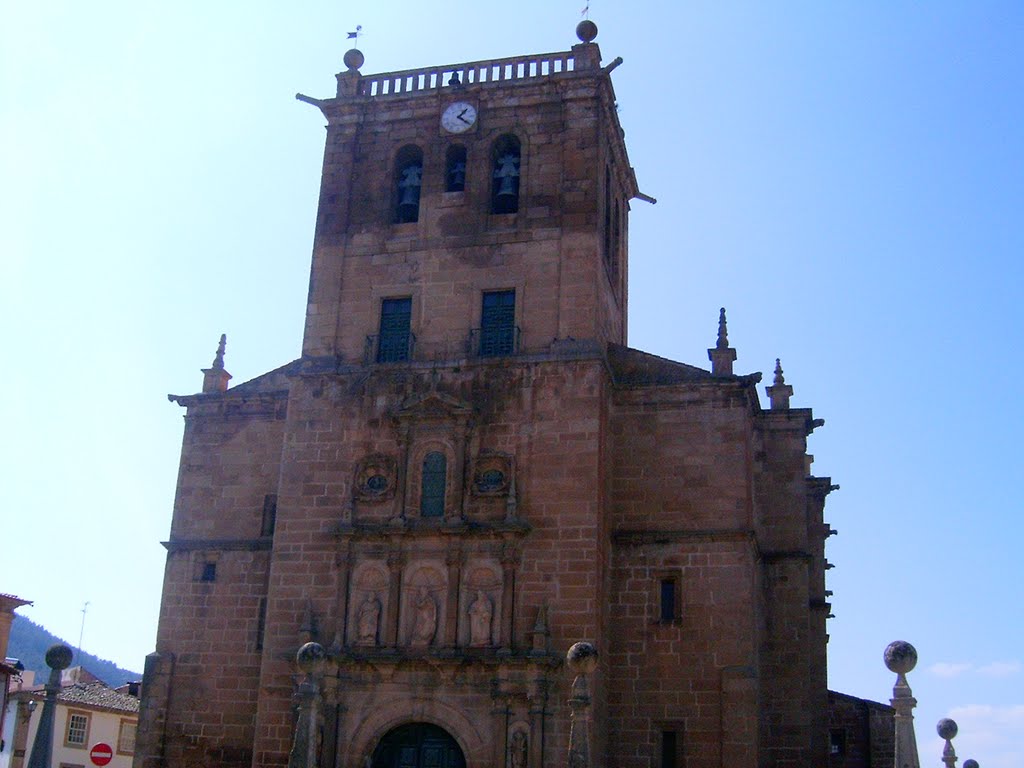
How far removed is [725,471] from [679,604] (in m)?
2.95

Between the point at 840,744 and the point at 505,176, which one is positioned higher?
the point at 505,176

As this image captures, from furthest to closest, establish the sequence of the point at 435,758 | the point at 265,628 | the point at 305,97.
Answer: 1. the point at 305,97
2. the point at 265,628
3. the point at 435,758

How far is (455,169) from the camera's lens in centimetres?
2892

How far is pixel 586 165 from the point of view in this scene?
27.7 m

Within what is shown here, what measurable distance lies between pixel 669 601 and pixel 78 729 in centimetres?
2867

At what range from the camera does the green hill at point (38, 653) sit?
12759 cm

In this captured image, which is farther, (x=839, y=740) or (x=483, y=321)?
(x=839, y=740)

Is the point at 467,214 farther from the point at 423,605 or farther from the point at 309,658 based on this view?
the point at 309,658

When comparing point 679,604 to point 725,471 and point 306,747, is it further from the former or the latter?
point 306,747

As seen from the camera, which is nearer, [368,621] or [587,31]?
[368,621]

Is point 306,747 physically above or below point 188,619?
below

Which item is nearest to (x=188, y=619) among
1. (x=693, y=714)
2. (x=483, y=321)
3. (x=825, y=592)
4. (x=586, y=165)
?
(x=483, y=321)

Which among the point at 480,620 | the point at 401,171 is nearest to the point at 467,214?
the point at 401,171

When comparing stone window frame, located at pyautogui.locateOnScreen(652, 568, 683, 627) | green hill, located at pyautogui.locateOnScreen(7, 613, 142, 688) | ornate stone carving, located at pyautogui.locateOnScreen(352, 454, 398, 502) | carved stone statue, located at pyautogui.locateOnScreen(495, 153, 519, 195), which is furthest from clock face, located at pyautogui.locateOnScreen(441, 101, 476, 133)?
green hill, located at pyautogui.locateOnScreen(7, 613, 142, 688)
